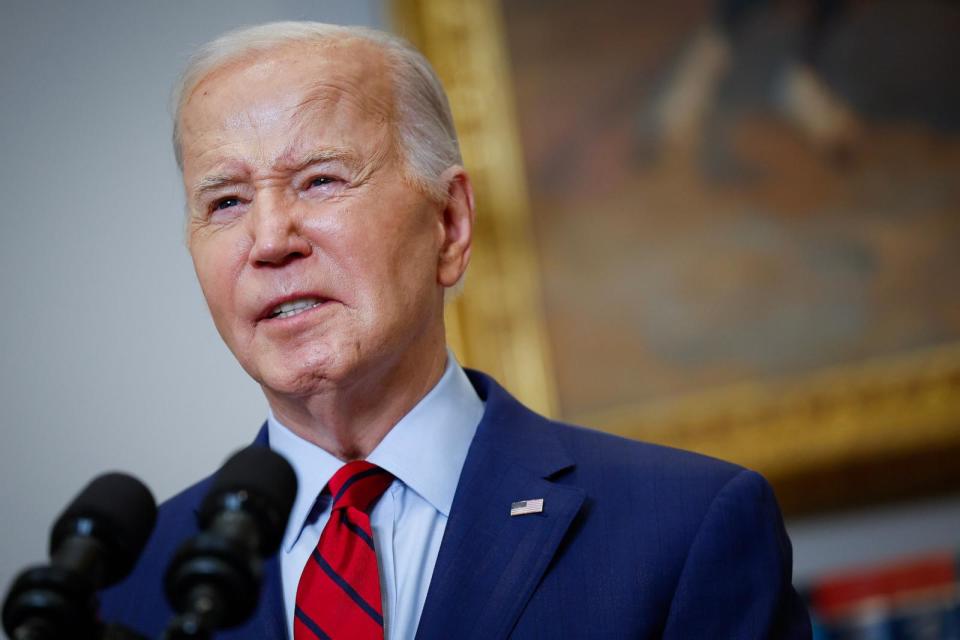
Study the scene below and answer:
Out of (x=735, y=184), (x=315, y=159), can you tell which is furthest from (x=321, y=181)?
(x=735, y=184)

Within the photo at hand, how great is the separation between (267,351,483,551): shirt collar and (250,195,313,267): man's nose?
0.35 metres

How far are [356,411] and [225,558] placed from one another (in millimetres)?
832

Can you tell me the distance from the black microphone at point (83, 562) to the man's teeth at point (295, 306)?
496 millimetres

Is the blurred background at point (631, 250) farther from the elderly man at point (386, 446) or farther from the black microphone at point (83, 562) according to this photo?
the black microphone at point (83, 562)

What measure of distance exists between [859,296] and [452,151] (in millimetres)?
2001

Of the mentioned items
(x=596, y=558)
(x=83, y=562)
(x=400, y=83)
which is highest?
(x=400, y=83)

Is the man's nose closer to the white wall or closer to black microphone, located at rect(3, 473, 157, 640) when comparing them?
black microphone, located at rect(3, 473, 157, 640)

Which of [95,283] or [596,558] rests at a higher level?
[95,283]

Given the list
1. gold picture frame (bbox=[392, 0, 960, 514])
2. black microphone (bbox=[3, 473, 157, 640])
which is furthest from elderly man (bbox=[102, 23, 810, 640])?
gold picture frame (bbox=[392, 0, 960, 514])

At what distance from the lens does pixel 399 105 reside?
2.14 m

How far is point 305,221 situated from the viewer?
1.92 metres

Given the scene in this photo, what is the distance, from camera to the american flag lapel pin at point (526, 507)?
1.97m

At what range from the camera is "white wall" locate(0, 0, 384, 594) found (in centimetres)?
384

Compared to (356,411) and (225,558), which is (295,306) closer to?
(356,411)
